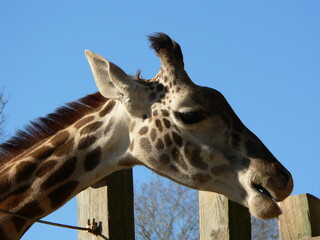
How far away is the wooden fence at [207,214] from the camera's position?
228 inches

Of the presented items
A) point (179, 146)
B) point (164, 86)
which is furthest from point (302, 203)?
point (164, 86)

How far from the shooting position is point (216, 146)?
5.98 meters

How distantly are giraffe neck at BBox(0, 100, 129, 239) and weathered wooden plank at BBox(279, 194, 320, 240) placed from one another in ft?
4.52

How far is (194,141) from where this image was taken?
6004mm

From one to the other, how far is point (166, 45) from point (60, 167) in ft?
4.88

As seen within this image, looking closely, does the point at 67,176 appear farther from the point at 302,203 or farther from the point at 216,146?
the point at 302,203

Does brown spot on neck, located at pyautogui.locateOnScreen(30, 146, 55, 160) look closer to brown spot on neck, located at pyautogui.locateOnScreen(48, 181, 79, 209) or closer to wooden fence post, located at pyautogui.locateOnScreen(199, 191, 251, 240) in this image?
brown spot on neck, located at pyautogui.locateOnScreen(48, 181, 79, 209)

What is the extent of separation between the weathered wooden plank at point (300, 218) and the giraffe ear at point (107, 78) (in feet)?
5.24

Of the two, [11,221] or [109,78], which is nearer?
[11,221]

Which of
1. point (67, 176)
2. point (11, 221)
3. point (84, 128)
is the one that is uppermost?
point (84, 128)

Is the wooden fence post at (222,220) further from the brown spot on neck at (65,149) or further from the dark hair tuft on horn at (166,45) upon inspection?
the dark hair tuft on horn at (166,45)

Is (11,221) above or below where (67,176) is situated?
below

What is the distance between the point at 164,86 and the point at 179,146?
605 millimetres

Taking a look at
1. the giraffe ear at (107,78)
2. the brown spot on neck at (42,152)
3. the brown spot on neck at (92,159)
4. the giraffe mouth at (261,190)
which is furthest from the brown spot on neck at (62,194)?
the giraffe mouth at (261,190)
